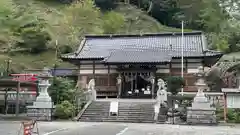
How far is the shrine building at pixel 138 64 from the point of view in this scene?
1234 inches

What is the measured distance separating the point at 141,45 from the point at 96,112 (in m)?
14.7

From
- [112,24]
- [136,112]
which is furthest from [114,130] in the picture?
[112,24]

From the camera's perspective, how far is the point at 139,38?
38.3m

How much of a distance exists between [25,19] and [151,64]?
628 inches

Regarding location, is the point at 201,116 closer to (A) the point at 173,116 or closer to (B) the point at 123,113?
(A) the point at 173,116

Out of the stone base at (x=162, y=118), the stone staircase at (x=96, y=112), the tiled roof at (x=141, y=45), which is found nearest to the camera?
the stone base at (x=162, y=118)

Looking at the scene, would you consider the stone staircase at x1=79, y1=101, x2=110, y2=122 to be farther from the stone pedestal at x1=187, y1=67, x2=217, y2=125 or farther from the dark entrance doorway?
the dark entrance doorway

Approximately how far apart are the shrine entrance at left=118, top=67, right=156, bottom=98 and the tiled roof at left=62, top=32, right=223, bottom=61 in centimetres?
200

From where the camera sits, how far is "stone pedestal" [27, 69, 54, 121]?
71.7ft

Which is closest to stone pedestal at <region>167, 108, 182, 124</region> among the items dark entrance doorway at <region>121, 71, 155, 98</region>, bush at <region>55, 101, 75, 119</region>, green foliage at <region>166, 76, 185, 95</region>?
green foliage at <region>166, 76, 185, 95</region>

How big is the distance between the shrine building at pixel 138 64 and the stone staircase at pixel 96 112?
6348 millimetres

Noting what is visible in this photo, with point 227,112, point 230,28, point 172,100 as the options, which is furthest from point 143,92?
point 230,28

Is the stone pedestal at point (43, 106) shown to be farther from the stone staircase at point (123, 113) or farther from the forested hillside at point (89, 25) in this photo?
the forested hillside at point (89, 25)

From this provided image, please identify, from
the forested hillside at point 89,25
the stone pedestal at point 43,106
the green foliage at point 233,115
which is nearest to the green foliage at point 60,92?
the stone pedestal at point 43,106
